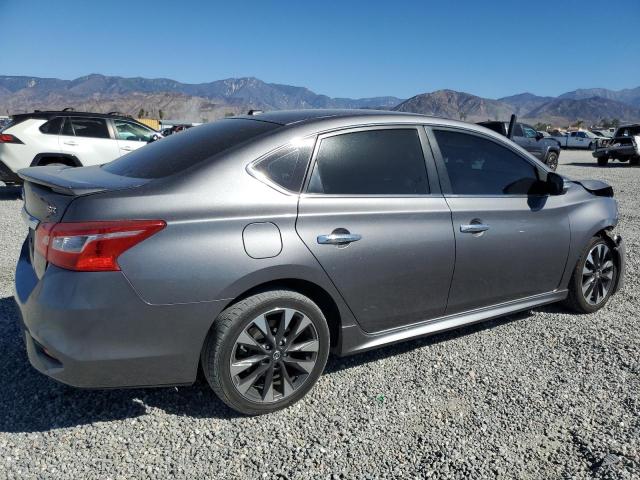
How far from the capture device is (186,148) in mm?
2943

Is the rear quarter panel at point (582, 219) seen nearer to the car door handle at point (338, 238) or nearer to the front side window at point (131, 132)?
the car door handle at point (338, 238)

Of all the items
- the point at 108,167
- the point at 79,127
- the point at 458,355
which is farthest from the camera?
the point at 79,127

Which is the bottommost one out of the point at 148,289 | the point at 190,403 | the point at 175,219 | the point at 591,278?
the point at 190,403

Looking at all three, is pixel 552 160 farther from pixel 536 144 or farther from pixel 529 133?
pixel 529 133

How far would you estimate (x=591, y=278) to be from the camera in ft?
13.7

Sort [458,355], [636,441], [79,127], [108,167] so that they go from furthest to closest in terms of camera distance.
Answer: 1. [79,127]
2. [458,355]
3. [108,167]
4. [636,441]

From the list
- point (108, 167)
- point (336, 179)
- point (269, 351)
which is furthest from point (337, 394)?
point (108, 167)

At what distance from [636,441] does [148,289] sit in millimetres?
2509

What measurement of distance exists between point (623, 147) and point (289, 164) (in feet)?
74.5

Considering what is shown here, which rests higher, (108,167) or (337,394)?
(108,167)

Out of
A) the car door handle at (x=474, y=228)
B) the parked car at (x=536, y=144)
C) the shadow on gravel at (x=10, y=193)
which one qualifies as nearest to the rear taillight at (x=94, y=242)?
the car door handle at (x=474, y=228)

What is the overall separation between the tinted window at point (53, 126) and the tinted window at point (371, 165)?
26.9ft

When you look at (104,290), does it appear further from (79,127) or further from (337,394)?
(79,127)

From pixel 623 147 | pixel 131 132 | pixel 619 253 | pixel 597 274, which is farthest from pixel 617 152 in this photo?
pixel 597 274
